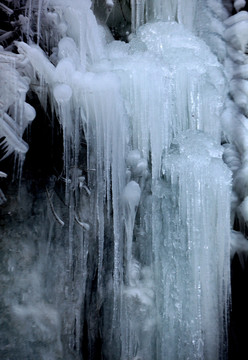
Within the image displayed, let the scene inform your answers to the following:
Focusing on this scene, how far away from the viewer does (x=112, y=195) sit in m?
4.10

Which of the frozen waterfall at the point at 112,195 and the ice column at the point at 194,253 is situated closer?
the frozen waterfall at the point at 112,195

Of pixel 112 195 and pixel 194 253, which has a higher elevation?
pixel 112 195

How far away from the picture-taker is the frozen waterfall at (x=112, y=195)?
3.43 m

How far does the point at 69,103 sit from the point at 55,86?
0.22 m

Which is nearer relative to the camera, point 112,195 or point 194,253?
point 194,253

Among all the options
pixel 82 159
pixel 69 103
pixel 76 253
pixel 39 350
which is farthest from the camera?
pixel 82 159

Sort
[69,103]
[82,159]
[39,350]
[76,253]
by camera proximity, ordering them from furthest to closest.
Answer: [82,159]
[76,253]
[69,103]
[39,350]

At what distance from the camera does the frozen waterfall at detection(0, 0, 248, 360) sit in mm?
3432

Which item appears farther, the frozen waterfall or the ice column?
the ice column

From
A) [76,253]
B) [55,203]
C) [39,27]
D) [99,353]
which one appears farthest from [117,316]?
A: [39,27]

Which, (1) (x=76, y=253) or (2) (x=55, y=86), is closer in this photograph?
(2) (x=55, y=86)

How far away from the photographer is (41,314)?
3.44 metres

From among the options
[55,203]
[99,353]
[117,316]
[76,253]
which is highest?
[55,203]

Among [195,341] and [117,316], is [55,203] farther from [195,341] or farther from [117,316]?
[195,341]
